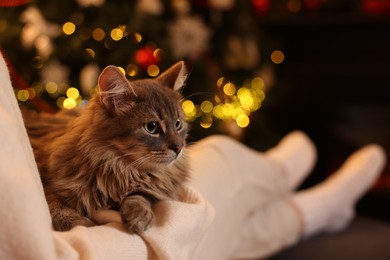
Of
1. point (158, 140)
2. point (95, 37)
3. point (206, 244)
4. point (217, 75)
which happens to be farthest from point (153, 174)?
point (217, 75)

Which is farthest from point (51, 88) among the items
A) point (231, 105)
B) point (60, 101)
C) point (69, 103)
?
point (231, 105)

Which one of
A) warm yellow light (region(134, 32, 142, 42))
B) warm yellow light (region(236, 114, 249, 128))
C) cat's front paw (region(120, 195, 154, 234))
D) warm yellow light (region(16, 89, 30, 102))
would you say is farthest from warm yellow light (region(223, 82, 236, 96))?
cat's front paw (region(120, 195, 154, 234))

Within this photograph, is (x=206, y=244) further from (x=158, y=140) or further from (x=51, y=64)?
(x=51, y=64)

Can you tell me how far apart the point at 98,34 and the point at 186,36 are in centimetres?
41

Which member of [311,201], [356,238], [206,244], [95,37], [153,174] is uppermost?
[95,37]

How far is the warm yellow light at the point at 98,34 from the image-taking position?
6.72 feet

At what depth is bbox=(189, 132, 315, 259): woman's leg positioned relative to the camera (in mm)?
1294

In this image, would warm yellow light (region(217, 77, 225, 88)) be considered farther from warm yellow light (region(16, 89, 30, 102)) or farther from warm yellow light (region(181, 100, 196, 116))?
warm yellow light (region(16, 89, 30, 102))

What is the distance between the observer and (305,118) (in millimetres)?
2975

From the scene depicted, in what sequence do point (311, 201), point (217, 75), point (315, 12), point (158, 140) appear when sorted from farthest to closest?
point (315, 12) → point (217, 75) → point (311, 201) → point (158, 140)

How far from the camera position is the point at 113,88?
1.01 m

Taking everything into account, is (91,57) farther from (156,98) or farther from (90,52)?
(156,98)

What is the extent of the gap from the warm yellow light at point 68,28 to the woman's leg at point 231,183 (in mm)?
838

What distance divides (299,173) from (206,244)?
89cm
